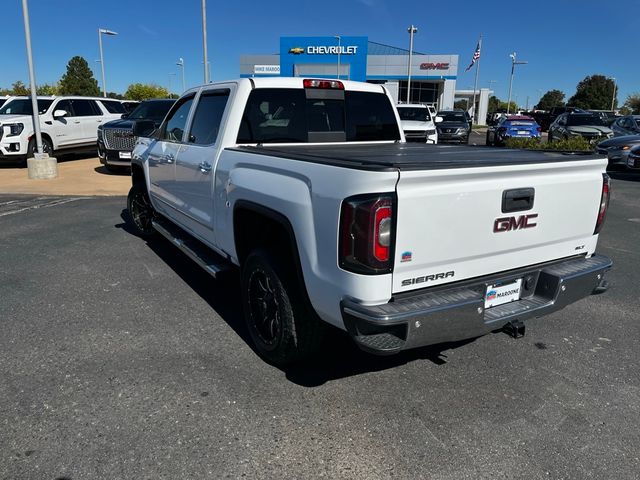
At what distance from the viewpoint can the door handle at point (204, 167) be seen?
4.12m

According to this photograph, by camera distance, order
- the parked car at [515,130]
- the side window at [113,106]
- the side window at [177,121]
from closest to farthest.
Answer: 1. the side window at [177,121]
2. the side window at [113,106]
3. the parked car at [515,130]

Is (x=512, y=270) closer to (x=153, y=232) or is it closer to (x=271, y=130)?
(x=271, y=130)

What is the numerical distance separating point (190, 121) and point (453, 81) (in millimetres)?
55451

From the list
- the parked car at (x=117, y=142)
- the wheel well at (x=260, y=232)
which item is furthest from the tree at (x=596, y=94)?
the wheel well at (x=260, y=232)

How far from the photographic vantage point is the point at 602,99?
3253 inches

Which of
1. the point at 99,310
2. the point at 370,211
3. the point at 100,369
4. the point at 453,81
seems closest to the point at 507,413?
the point at 370,211

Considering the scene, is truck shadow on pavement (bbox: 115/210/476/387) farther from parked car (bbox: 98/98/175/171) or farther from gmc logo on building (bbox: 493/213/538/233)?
parked car (bbox: 98/98/175/171)

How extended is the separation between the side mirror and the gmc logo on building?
4415mm

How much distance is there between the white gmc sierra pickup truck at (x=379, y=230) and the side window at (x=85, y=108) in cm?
1338

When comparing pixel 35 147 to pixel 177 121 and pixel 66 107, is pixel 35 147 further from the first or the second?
pixel 177 121

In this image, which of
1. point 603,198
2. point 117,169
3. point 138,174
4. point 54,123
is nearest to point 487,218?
point 603,198

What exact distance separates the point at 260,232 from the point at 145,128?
309 centimetres

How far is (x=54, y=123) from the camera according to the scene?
15023 mm

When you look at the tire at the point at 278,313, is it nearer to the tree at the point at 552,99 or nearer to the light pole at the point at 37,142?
the light pole at the point at 37,142
